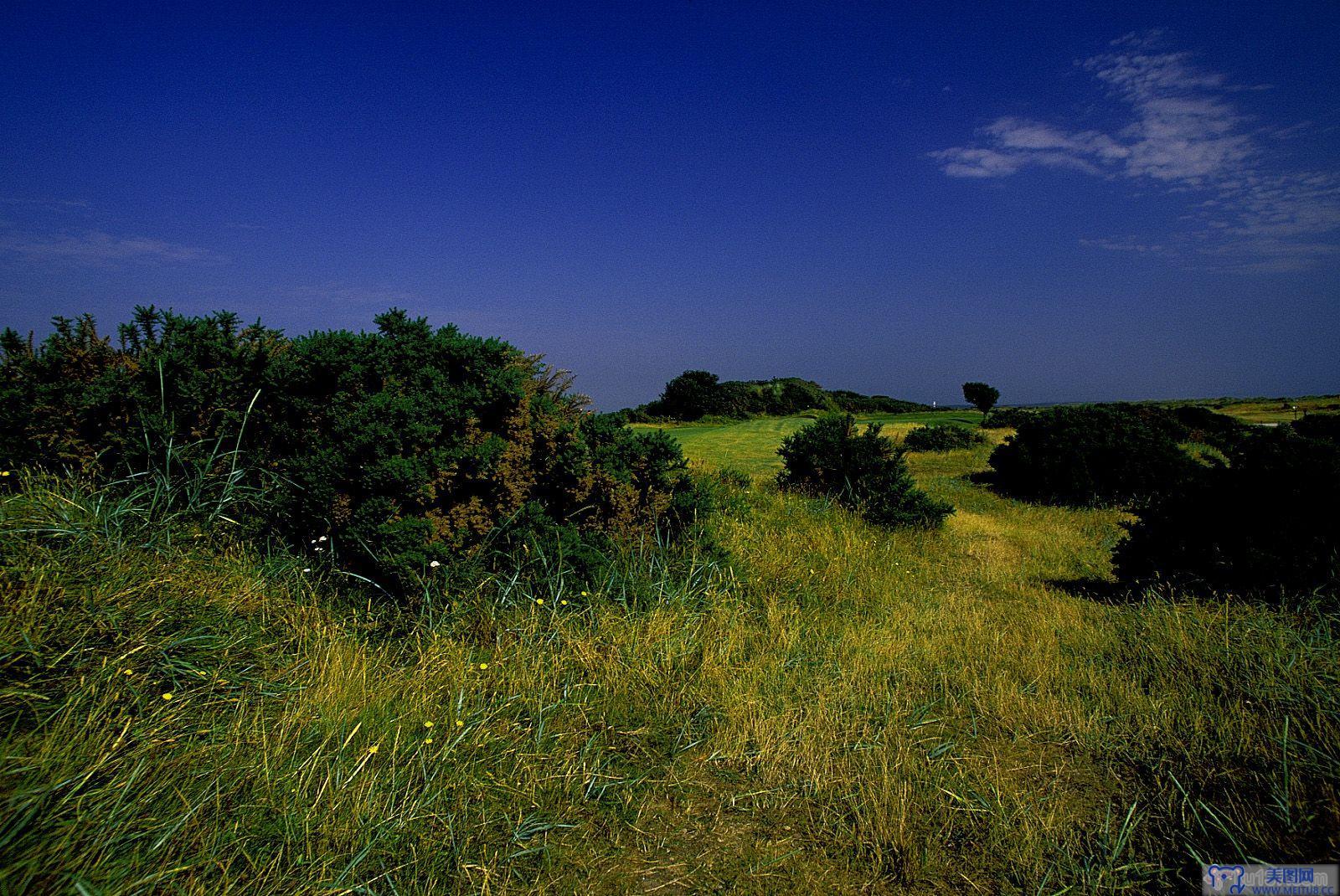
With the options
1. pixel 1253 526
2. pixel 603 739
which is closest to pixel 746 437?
pixel 1253 526

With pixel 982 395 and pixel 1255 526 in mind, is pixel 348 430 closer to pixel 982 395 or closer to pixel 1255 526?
pixel 1255 526

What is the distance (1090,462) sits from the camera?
12789 millimetres

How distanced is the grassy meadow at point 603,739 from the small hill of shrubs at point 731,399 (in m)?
14.8

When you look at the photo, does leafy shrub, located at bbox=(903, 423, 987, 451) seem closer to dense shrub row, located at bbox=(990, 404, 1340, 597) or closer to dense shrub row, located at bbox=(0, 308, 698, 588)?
dense shrub row, located at bbox=(990, 404, 1340, 597)

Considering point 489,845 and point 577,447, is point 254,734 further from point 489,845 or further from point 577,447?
point 577,447

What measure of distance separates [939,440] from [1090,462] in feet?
22.0

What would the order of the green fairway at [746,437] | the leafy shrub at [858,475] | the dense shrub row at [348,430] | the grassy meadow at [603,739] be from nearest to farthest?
the grassy meadow at [603,739] < the dense shrub row at [348,430] < the leafy shrub at [858,475] < the green fairway at [746,437]

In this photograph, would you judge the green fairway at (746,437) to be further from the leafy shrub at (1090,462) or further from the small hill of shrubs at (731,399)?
the leafy shrub at (1090,462)

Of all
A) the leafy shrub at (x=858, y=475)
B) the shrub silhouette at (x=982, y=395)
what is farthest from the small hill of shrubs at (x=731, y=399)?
the leafy shrub at (x=858, y=475)

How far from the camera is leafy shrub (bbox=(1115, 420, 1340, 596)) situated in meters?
4.70

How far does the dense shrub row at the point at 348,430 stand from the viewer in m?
4.23

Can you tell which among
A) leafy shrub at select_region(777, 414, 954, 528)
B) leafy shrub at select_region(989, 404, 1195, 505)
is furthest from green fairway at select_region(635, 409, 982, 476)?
leafy shrub at select_region(989, 404, 1195, 505)

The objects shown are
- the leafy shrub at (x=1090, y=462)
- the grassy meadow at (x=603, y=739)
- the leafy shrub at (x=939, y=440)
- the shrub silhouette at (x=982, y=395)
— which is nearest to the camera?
the grassy meadow at (x=603, y=739)

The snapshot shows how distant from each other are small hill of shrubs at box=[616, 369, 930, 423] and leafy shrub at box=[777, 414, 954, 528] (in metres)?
9.40
